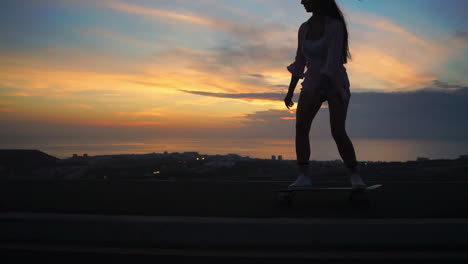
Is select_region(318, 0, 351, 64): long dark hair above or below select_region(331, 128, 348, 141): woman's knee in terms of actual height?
above

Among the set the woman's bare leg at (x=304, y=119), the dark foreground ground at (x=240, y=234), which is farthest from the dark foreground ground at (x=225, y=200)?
the woman's bare leg at (x=304, y=119)

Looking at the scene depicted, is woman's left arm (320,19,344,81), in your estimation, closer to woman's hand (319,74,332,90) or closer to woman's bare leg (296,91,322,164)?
woman's hand (319,74,332,90)

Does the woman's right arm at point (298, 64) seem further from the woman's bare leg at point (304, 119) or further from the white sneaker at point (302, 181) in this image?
the white sneaker at point (302, 181)

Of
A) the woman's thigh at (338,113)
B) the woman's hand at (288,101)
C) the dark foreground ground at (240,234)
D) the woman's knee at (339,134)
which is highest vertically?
the woman's hand at (288,101)

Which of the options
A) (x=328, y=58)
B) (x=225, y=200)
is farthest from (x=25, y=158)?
(x=328, y=58)

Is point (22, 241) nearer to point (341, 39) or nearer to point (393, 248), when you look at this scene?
point (393, 248)

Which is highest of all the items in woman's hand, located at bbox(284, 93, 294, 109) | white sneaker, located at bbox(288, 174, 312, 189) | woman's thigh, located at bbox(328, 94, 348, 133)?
woman's hand, located at bbox(284, 93, 294, 109)

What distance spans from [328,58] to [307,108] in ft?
1.78

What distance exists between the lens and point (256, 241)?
2908mm

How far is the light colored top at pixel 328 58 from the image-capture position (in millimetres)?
4058

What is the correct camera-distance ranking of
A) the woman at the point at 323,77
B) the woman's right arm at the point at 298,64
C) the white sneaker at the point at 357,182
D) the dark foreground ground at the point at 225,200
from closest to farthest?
the dark foreground ground at the point at 225,200 → the white sneaker at the point at 357,182 → the woman at the point at 323,77 → the woman's right arm at the point at 298,64

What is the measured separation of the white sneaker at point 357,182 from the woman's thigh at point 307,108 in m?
0.68

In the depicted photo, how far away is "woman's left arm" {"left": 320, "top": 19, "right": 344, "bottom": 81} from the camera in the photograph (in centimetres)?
402

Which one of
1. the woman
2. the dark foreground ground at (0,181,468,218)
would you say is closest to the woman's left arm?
the woman
